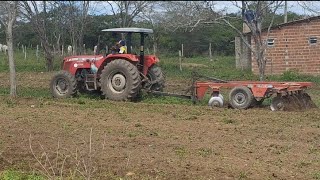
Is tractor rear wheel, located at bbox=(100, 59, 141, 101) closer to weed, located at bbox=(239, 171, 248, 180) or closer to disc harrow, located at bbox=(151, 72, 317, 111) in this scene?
disc harrow, located at bbox=(151, 72, 317, 111)

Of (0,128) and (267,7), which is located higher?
(267,7)

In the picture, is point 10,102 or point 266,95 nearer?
point 266,95

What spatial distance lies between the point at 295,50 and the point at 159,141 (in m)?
17.5

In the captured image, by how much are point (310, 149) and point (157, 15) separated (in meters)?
20.4

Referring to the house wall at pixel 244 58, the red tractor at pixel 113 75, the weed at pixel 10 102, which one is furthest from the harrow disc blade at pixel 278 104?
the house wall at pixel 244 58

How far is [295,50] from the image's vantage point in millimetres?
24609

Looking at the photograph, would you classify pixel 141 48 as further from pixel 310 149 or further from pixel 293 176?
pixel 293 176

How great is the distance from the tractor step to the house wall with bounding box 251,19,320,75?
11370mm

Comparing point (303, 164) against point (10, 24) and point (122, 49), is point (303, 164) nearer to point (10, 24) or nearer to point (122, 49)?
point (122, 49)

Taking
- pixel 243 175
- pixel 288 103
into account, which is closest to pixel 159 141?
pixel 243 175

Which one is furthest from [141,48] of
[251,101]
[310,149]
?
[310,149]

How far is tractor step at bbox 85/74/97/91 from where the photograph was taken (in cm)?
1451

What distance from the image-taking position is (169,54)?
140ft

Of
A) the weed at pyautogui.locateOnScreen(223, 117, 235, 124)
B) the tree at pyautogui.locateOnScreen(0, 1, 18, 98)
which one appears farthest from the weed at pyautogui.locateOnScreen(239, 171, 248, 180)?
the tree at pyautogui.locateOnScreen(0, 1, 18, 98)
